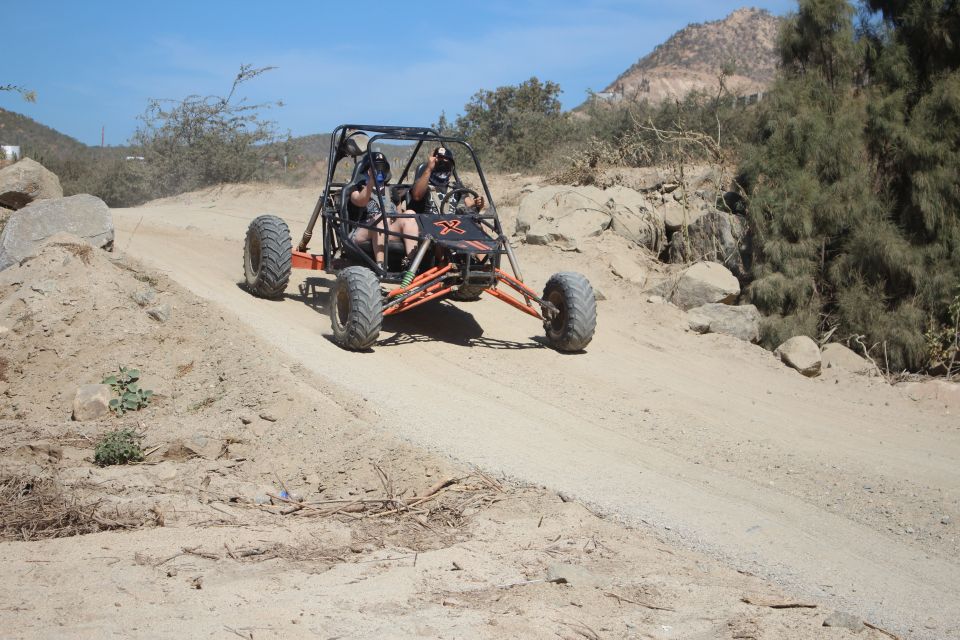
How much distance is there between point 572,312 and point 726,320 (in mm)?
3375

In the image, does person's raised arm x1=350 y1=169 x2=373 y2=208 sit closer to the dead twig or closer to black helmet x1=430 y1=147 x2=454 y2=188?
black helmet x1=430 y1=147 x2=454 y2=188

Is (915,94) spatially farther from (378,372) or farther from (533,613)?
(533,613)

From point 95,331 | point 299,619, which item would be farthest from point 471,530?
point 95,331

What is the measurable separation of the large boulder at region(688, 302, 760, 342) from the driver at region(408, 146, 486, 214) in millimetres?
3492

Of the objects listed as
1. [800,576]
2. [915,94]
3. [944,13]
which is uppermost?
[944,13]

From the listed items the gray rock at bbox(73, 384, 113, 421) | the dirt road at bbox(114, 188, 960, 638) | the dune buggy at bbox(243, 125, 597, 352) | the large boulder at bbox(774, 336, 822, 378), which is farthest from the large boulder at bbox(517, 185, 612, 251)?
the gray rock at bbox(73, 384, 113, 421)

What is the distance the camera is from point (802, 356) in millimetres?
10305

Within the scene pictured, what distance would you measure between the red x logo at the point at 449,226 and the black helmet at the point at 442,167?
689mm

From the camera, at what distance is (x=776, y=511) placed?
5.28m

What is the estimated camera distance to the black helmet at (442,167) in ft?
29.7

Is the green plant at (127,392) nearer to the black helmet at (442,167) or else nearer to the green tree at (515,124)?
the black helmet at (442,167)

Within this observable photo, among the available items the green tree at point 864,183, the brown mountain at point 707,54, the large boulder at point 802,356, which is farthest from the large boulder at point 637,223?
the brown mountain at point 707,54

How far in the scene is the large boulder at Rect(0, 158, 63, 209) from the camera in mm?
11508

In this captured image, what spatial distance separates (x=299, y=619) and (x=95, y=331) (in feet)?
18.1
